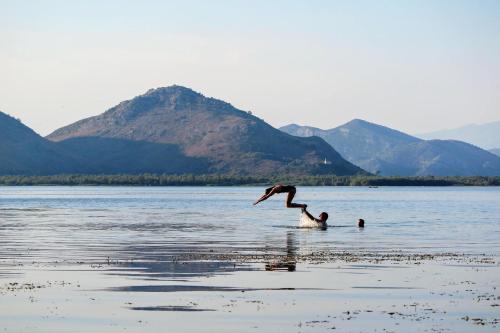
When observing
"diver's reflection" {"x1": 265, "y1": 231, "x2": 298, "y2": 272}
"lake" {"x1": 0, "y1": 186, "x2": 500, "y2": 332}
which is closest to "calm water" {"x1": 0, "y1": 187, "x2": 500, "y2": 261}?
Result: "lake" {"x1": 0, "y1": 186, "x2": 500, "y2": 332}

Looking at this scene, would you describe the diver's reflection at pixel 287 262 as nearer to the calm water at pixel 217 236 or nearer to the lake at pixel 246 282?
the lake at pixel 246 282

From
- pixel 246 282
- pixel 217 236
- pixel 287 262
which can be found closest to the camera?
pixel 246 282

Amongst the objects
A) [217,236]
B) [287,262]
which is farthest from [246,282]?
[217,236]

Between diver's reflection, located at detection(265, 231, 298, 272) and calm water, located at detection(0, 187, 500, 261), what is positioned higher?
calm water, located at detection(0, 187, 500, 261)

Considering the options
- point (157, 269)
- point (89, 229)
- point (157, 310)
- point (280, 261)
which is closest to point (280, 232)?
point (89, 229)

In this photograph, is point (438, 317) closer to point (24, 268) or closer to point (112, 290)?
point (112, 290)

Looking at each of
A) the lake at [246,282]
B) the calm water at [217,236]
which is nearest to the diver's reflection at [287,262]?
the lake at [246,282]

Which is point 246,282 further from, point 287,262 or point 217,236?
point 217,236

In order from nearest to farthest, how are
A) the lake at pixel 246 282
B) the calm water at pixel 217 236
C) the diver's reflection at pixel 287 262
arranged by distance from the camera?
the lake at pixel 246 282
the diver's reflection at pixel 287 262
the calm water at pixel 217 236

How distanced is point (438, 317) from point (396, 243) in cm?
2744

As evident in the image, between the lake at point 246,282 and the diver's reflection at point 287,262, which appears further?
the diver's reflection at point 287,262

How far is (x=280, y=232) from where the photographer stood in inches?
2613

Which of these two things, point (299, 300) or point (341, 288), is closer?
point (299, 300)

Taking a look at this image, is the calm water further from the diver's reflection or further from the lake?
the diver's reflection
